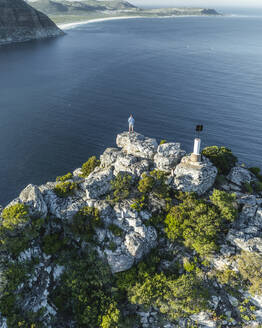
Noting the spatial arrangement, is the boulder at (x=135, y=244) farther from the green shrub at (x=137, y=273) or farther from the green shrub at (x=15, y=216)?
the green shrub at (x=15, y=216)

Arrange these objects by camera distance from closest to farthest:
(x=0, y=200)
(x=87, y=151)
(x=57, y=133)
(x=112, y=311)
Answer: (x=112, y=311) → (x=0, y=200) → (x=87, y=151) → (x=57, y=133)

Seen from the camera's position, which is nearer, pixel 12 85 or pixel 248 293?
pixel 248 293

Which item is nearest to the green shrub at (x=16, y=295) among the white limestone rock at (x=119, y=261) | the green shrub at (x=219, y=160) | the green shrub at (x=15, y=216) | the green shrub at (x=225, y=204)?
the green shrub at (x=15, y=216)

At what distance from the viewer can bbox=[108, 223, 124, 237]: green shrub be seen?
33.7 m

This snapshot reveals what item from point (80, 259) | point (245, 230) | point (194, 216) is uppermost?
point (194, 216)

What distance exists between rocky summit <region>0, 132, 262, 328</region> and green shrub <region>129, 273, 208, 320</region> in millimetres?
128

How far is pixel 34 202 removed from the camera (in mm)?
33938

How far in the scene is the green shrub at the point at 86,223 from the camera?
33688mm

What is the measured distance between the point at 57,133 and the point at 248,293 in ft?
216

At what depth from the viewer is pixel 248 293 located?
29594 millimetres

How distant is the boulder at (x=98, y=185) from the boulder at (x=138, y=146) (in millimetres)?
7219

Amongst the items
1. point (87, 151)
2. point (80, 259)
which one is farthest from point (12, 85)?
point (80, 259)

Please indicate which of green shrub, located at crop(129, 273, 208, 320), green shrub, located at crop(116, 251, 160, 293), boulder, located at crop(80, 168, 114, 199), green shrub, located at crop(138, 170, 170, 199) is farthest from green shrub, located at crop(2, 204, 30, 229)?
green shrub, located at crop(129, 273, 208, 320)

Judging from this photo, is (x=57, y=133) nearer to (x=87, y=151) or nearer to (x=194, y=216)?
(x=87, y=151)
